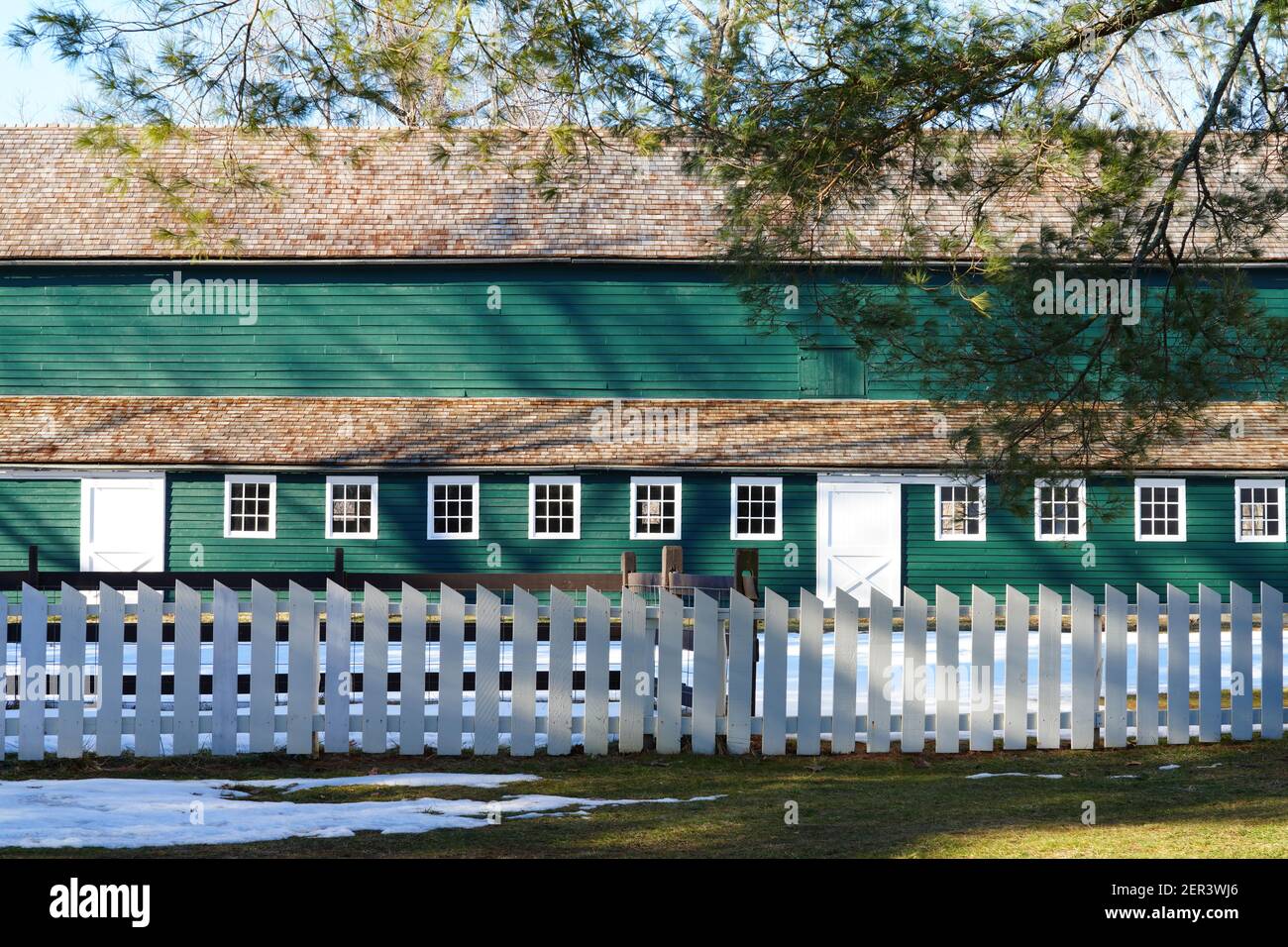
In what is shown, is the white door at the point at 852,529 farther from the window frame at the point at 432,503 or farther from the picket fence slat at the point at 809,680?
the picket fence slat at the point at 809,680

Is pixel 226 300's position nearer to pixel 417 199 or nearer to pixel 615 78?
pixel 417 199

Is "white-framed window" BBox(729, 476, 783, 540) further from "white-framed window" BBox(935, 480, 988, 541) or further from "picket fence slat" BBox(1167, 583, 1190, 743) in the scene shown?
"picket fence slat" BBox(1167, 583, 1190, 743)

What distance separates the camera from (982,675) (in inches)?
368

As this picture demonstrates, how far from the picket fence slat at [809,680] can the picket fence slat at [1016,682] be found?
1.27 metres

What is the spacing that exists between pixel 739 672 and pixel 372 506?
1580 cm

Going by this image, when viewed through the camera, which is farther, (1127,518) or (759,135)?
(1127,518)

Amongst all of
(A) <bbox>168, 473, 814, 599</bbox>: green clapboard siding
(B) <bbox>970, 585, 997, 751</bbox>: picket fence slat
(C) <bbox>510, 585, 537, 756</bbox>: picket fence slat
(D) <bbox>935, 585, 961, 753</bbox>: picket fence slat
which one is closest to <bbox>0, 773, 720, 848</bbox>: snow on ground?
(C) <bbox>510, 585, 537, 756</bbox>: picket fence slat

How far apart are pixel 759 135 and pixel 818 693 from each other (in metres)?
4.04

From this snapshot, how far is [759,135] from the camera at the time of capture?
10.1 m

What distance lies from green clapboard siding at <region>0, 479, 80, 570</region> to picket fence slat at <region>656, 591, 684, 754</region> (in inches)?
693

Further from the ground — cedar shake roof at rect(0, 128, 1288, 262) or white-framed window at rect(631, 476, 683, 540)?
cedar shake roof at rect(0, 128, 1288, 262)

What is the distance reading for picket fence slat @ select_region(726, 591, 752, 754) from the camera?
9172 mm

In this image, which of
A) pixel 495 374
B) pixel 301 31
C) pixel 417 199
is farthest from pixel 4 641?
pixel 417 199

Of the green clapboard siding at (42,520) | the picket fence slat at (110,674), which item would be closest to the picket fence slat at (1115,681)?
the picket fence slat at (110,674)
